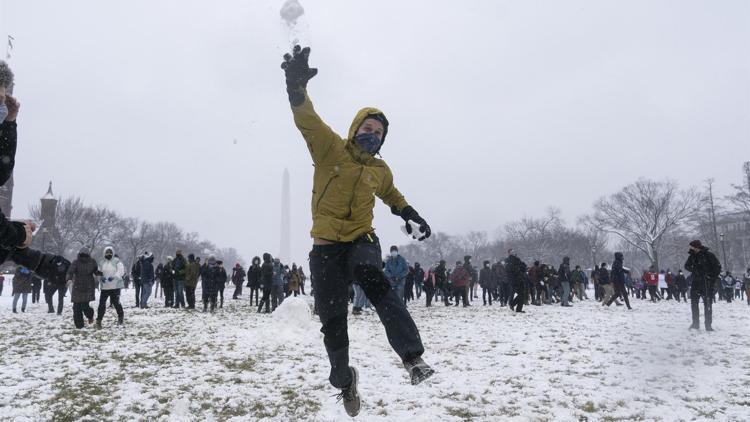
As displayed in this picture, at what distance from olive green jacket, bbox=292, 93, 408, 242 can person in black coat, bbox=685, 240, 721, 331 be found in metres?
10.4

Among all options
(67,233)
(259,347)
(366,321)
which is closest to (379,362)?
(259,347)

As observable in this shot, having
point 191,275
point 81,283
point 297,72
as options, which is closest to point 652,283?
point 191,275

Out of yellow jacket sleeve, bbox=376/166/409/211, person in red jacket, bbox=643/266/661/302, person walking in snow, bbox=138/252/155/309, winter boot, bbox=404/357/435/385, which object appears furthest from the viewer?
person in red jacket, bbox=643/266/661/302

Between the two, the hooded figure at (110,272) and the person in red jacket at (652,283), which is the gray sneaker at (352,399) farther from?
the person in red jacket at (652,283)

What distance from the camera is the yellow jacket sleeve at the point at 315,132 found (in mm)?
3303

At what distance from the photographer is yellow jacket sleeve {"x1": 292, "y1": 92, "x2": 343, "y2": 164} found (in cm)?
330

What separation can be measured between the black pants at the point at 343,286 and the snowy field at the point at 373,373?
7.73 feet

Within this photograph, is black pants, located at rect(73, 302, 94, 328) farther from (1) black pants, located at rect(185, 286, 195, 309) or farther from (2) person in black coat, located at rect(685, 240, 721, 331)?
(2) person in black coat, located at rect(685, 240, 721, 331)

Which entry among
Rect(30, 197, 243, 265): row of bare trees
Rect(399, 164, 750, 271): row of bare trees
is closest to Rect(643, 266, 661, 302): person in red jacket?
Rect(399, 164, 750, 271): row of bare trees

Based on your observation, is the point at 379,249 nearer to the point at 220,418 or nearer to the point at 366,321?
the point at 220,418

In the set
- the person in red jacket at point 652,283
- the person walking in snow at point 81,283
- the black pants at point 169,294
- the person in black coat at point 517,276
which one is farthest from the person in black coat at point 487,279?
the person walking in snow at point 81,283

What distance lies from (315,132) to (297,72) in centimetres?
43

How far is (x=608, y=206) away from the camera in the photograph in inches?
1913

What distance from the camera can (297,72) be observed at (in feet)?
10.5
